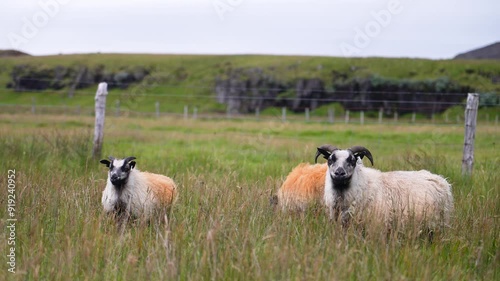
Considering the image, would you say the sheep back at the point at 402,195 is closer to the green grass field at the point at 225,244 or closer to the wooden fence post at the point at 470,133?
the green grass field at the point at 225,244

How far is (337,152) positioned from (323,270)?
283cm

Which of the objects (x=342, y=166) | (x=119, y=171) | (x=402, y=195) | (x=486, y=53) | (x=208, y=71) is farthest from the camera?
(x=486, y=53)

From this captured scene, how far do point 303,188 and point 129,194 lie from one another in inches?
95.6

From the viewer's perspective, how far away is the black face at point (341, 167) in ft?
21.6

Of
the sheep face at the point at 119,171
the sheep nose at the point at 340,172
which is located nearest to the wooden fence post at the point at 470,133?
the sheep nose at the point at 340,172

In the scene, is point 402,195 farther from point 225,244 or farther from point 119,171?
point 119,171

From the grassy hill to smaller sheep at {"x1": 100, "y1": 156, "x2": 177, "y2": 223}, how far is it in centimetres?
5274

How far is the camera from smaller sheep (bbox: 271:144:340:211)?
7.31 metres

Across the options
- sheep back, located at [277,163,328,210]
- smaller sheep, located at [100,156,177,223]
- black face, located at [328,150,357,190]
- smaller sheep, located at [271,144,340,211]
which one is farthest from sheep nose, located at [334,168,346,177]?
smaller sheep, located at [100,156,177,223]

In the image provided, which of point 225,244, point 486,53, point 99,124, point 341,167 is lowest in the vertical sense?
point 225,244

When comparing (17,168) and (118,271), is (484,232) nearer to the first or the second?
(118,271)

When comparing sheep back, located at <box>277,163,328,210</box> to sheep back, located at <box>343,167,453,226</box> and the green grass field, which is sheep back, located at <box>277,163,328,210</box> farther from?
sheep back, located at <box>343,167,453,226</box>

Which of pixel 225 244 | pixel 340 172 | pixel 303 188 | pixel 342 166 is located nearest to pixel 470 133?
pixel 303 188

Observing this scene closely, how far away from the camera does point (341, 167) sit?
6.62 meters
